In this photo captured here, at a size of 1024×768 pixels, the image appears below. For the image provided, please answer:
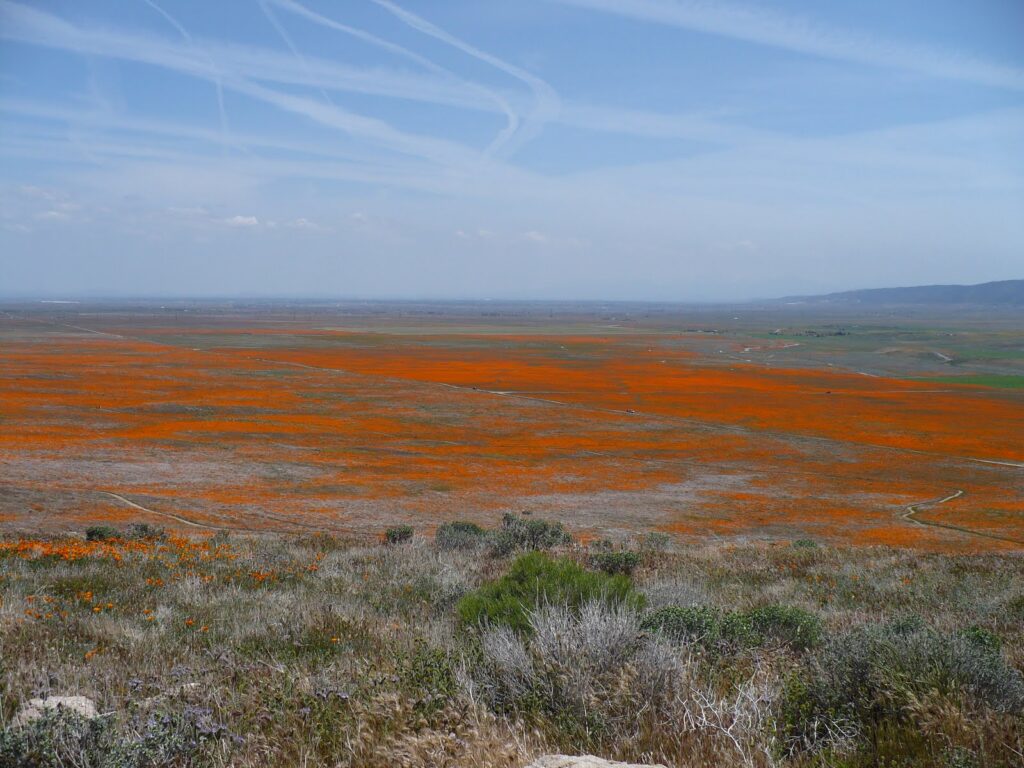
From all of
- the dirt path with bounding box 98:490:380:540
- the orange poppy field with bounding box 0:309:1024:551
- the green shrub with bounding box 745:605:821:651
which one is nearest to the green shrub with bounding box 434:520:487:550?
the dirt path with bounding box 98:490:380:540

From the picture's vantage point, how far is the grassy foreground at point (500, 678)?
3.32m

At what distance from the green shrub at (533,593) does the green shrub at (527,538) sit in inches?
211

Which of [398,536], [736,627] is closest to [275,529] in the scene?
[398,536]

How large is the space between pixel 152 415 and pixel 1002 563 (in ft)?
141

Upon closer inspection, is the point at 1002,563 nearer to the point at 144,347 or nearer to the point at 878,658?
the point at 878,658

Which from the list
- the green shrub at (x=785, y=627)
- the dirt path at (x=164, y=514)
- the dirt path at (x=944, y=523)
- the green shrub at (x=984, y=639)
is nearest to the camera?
the green shrub at (x=984, y=639)

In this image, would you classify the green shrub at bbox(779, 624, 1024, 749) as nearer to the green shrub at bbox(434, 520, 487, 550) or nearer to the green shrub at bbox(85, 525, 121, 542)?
the green shrub at bbox(434, 520, 487, 550)

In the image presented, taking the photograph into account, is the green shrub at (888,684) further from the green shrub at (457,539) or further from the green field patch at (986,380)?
the green field patch at (986,380)

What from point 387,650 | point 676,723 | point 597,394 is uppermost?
point 676,723

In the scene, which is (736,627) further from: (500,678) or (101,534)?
(101,534)

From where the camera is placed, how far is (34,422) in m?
39.4

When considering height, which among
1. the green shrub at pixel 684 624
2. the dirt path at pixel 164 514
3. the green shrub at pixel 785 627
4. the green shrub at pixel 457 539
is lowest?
the dirt path at pixel 164 514

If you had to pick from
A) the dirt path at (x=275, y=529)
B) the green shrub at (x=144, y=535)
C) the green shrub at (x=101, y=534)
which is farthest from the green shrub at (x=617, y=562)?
the dirt path at (x=275, y=529)

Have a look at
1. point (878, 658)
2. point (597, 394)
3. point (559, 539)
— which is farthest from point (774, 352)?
point (878, 658)
